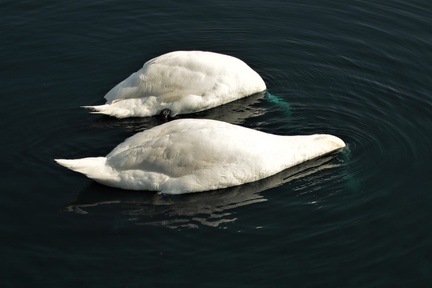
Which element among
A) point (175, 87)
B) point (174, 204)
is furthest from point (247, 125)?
point (174, 204)

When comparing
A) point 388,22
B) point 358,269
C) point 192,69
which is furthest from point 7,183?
point 388,22

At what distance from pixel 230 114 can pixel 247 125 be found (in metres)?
0.89

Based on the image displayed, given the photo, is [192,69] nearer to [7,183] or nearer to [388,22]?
[7,183]

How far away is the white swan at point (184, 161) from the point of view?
56.8 ft

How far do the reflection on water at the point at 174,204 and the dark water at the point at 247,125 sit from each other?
1.5 inches

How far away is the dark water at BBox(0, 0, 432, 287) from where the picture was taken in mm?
15461

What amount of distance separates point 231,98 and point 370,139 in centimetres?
383

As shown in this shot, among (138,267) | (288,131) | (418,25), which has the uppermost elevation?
(418,25)

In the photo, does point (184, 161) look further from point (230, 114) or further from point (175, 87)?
point (230, 114)

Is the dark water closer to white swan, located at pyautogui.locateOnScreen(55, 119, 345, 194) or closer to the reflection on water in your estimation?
the reflection on water

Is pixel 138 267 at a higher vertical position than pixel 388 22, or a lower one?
lower

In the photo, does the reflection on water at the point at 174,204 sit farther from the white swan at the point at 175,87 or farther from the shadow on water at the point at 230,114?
the white swan at the point at 175,87

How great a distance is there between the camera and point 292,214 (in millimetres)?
16828

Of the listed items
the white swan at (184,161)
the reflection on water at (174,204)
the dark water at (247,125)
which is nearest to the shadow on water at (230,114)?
the dark water at (247,125)
